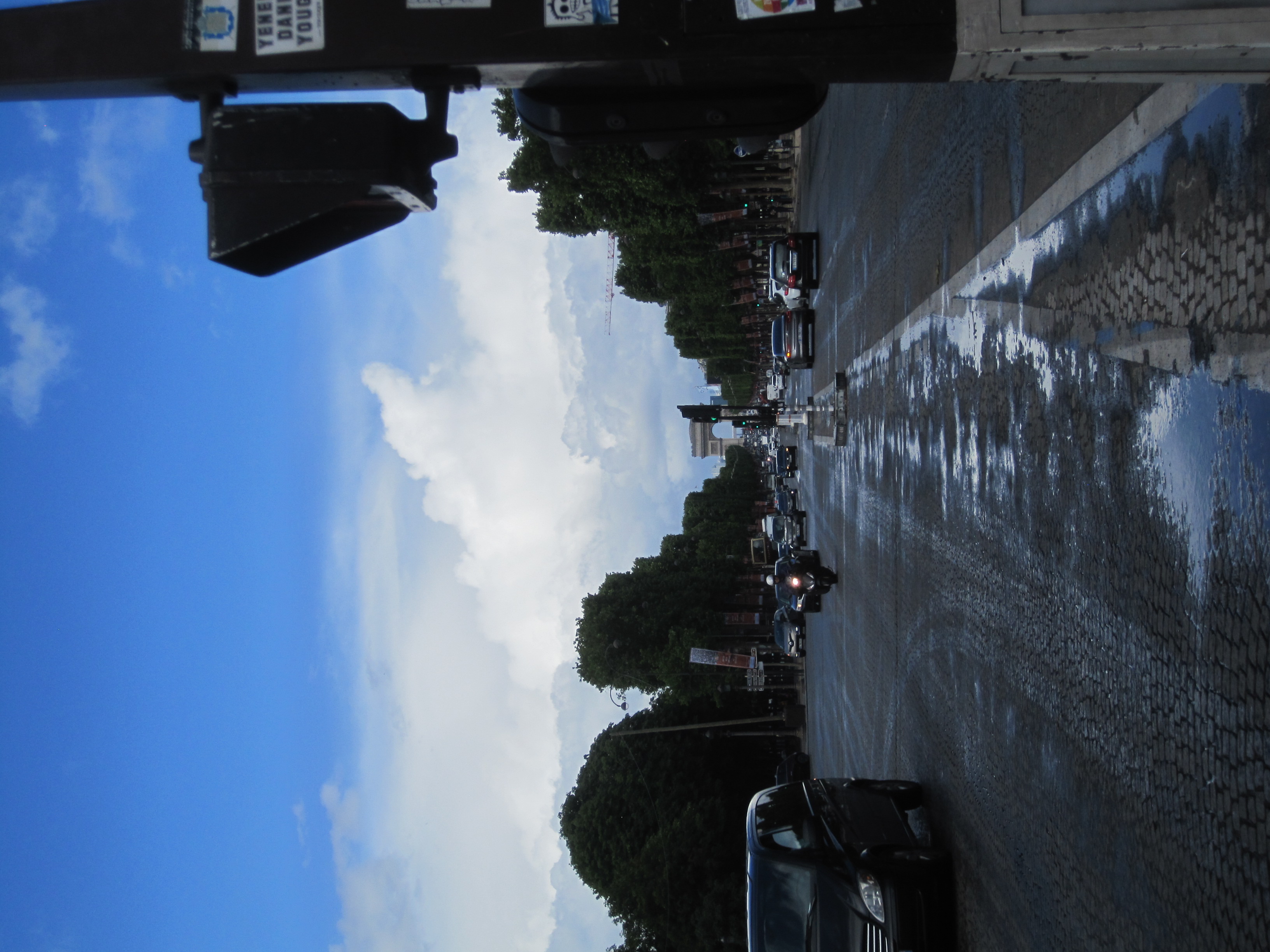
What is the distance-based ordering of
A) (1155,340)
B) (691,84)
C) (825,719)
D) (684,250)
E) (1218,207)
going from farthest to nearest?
1. (684,250)
2. (825,719)
3. (1155,340)
4. (1218,207)
5. (691,84)

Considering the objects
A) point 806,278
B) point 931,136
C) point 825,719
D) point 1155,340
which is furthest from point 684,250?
point 1155,340

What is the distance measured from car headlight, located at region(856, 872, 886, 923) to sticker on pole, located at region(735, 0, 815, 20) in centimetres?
703

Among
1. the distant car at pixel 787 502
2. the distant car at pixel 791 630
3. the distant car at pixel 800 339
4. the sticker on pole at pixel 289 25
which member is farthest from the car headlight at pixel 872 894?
the distant car at pixel 787 502

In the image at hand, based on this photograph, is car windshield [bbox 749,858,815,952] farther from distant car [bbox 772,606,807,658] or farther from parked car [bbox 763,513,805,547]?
parked car [bbox 763,513,805,547]

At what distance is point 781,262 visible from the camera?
73.4 ft

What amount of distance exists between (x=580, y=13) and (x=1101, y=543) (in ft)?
15.1

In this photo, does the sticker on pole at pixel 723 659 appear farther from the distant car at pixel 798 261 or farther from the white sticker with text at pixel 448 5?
the white sticker with text at pixel 448 5

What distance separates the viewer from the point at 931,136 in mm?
10367

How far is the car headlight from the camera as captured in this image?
736 centimetres

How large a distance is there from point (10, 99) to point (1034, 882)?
295 inches

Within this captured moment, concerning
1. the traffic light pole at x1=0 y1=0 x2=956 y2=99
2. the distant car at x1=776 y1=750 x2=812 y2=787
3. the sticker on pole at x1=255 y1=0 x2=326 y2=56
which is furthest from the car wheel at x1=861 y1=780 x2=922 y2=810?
the distant car at x1=776 y1=750 x2=812 y2=787

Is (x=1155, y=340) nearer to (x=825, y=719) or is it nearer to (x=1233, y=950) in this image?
A: (x=1233, y=950)

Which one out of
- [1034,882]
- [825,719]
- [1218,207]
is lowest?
[825,719]

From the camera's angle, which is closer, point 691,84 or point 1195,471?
point 691,84
